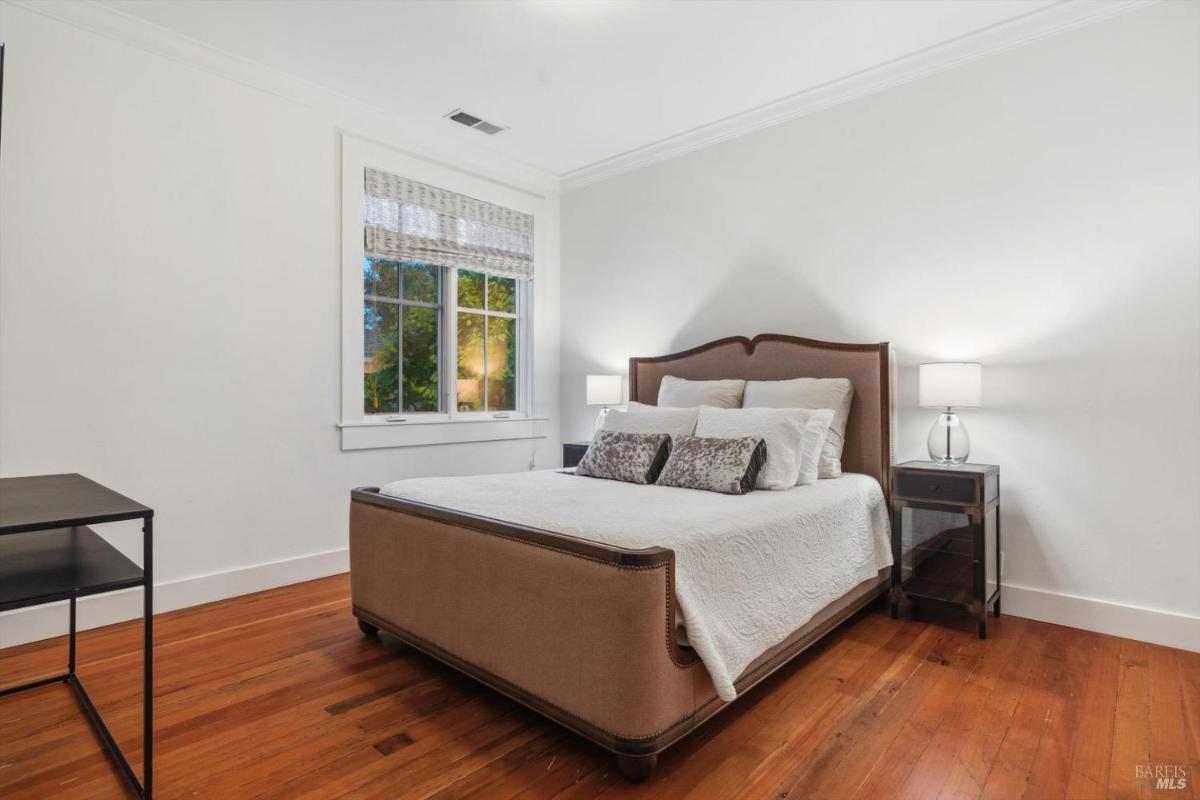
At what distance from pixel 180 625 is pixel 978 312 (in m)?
4.01

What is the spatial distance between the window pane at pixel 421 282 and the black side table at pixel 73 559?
2.32m

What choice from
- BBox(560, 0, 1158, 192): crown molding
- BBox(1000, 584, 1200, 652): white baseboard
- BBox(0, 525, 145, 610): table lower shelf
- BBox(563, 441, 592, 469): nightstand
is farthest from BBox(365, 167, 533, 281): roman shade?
BBox(1000, 584, 1200, 652): white baseboard

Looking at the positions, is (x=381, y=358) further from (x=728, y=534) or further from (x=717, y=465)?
(x=728, y=534)

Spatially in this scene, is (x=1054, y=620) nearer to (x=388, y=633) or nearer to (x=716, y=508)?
(x=716, y=508)

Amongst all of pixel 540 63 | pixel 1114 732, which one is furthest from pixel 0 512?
pixel 1114 732

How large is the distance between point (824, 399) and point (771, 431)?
0.54 m

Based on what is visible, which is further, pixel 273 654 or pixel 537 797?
pixel 273 654

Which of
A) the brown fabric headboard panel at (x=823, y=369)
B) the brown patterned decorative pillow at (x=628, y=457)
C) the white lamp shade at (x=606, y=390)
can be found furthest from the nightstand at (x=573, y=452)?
the brown patterned decorative pillow at (x=628, y=457)

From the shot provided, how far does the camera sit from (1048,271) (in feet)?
9.48

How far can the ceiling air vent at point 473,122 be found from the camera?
3.87m

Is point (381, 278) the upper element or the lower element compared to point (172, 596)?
upper

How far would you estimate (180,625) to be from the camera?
2859mm

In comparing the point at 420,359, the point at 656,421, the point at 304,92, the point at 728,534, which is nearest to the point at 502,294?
the point at 420,359

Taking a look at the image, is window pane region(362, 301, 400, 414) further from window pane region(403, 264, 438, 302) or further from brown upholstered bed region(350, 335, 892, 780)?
brown upholstered bed region(350, 335, 892, 780)
